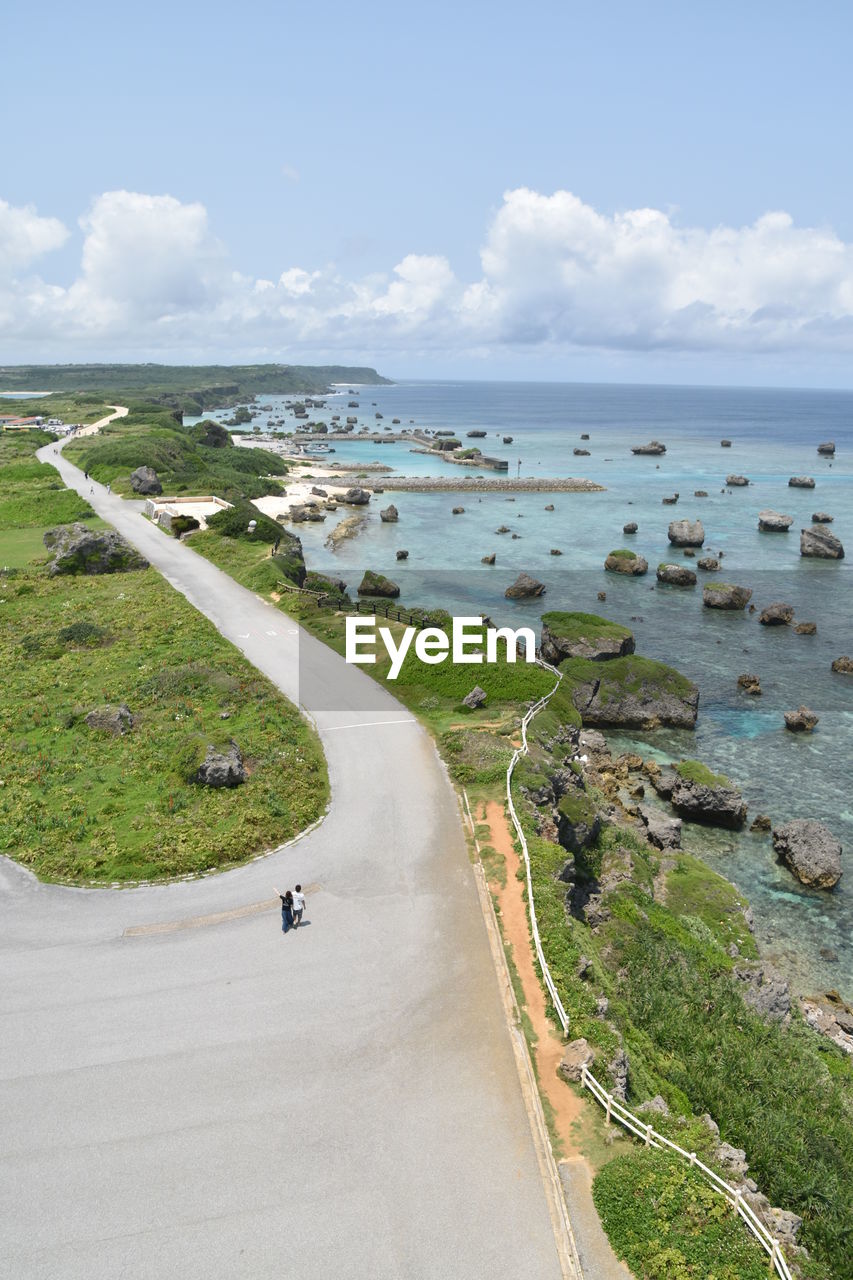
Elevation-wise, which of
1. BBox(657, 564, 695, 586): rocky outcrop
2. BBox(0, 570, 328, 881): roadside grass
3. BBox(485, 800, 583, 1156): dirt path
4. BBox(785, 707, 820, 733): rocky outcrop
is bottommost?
BBox(785, 707, 820, 733): rocky outcrop

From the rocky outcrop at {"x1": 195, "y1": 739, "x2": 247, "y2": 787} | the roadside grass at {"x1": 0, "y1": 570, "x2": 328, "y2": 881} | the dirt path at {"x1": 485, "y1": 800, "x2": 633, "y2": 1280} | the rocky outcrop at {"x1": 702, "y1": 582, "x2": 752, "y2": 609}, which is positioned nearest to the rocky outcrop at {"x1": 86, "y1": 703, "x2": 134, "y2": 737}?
the roadside grass at {"x1": 0, "y1": 570, "x2": 328, "y2": 881}

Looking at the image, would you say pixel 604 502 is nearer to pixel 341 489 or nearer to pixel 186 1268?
pixel 341 489

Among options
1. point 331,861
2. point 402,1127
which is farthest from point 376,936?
point 402,1127

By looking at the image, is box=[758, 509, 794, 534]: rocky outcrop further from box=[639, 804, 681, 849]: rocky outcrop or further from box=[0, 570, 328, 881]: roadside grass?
box=[0, 570, 328, 881]: roadside grass

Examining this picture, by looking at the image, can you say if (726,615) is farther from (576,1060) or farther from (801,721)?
(576,1060)

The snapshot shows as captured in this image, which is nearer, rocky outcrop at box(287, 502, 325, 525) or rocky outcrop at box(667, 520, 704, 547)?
rocky outcrop at box(667, 520, 704, 547)

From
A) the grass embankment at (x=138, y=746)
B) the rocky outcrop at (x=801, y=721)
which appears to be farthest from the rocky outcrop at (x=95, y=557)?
the rocky outcrop at (x=801, y=721)

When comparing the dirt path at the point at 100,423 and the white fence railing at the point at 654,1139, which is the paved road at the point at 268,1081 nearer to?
the white fence railing at the point at 654,1139

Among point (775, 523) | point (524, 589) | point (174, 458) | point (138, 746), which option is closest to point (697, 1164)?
point (138, 746)
